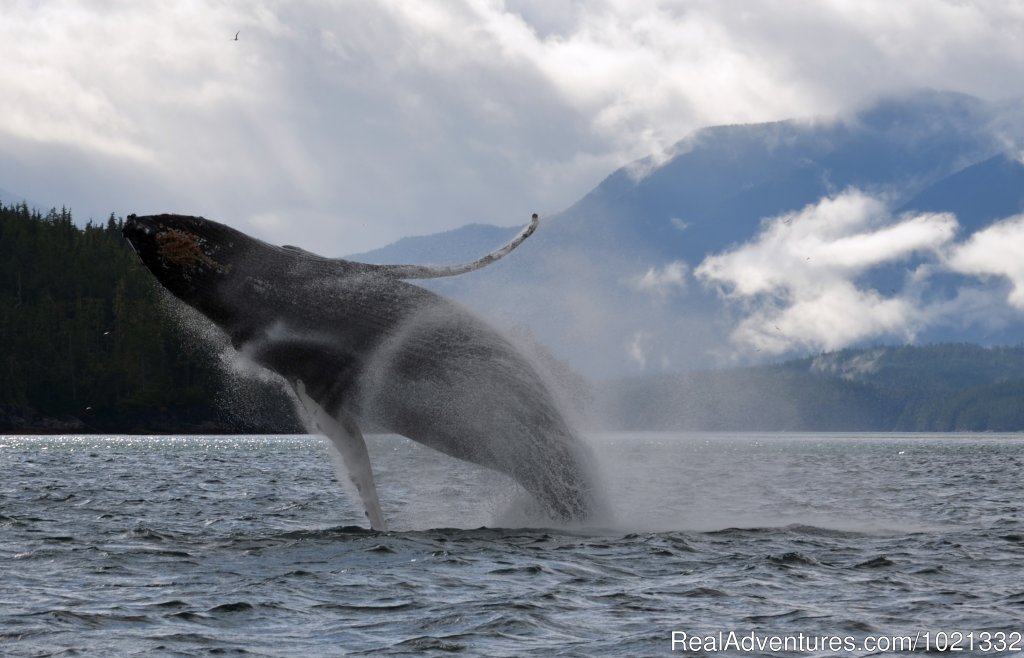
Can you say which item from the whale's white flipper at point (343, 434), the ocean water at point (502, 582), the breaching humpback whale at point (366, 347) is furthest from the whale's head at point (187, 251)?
the ocean water at point (502, 582)

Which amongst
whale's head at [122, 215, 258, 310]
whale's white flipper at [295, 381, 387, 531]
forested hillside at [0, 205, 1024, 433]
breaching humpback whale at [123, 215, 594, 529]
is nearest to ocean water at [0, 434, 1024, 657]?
whale's white flipper at [295, 381, 387, 531]

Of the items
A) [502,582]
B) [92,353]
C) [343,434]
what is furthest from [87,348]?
[502,582]

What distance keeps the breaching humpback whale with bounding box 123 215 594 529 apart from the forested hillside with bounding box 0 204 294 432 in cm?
10784

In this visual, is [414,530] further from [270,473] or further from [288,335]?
[270,473]

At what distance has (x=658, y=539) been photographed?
17.3 m

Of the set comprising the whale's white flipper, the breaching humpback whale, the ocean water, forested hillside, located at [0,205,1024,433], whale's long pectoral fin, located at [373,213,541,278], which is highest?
forested hillside, located at [0,205,1024,433]

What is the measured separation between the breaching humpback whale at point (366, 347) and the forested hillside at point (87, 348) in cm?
10784

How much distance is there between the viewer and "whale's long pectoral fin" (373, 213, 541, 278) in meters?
14.7

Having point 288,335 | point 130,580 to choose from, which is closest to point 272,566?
point 130,580

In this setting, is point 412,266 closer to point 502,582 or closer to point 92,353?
point 502,582

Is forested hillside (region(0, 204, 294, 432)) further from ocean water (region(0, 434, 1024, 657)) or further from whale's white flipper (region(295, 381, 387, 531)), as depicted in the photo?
whale's white flipper (region(295, 381, 387, 531))

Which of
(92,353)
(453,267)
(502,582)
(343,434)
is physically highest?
(92,353)

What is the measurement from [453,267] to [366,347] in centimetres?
159

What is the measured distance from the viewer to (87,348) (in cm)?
13338
